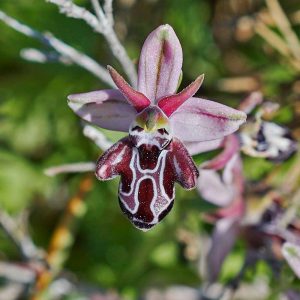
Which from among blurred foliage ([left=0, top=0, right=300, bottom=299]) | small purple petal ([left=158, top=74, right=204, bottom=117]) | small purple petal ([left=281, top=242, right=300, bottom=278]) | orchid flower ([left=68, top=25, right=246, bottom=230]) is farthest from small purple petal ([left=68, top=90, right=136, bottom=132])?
blurred foliage ([left=0, top=0, right=300, bottom=299])

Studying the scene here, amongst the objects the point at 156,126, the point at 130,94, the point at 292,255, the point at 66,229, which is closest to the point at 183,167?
the point at 156,126

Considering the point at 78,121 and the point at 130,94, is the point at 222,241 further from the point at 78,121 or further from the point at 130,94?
the point at 78,121

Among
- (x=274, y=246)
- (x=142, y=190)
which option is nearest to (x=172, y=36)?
(x=142, y=190)

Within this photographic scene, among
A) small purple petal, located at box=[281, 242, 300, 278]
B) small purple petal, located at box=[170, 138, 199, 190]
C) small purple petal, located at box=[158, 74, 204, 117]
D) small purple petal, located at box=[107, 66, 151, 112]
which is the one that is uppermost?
small purple petal, located at box=[107, 66, 151, 112]

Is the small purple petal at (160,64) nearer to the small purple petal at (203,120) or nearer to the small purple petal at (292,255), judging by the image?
the small purple petal at (203,120)

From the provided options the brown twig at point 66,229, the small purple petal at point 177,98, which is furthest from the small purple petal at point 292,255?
the brown twig at point 66,229

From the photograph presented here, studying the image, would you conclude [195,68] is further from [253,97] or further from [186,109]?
[186,109]

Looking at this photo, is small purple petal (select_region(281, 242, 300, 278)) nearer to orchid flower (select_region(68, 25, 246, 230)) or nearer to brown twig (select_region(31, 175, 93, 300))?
orchid flower (select_region(68, 25, 246, 230))

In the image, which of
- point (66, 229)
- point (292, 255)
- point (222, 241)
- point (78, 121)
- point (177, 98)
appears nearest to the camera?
point (177, 98)
